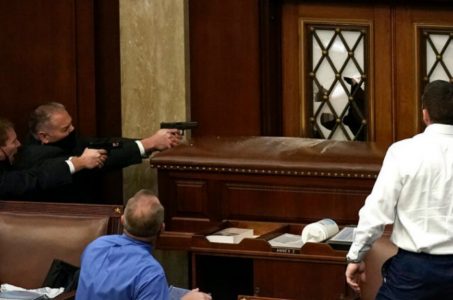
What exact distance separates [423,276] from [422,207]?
0.77ft

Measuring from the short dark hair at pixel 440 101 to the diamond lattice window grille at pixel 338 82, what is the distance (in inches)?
88.0

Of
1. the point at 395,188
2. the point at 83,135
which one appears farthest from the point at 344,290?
the point at 83,135

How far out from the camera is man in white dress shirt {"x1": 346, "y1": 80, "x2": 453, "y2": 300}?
428cm

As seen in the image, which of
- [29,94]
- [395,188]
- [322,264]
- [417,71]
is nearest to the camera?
[395,188]

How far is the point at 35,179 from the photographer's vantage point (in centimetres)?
589

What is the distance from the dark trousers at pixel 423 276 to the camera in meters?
4.30

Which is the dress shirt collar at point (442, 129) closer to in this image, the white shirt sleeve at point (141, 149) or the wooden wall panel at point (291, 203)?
the wooden wall panel at point (291, 203)

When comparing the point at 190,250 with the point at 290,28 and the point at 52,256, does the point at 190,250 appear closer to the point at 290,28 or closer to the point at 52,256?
the point at 52,256

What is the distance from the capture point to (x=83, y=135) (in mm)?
6848

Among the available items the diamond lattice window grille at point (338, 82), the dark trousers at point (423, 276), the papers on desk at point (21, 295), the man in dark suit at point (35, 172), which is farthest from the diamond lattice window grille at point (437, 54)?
the papers on desk at point (21, 295)

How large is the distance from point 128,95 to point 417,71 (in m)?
1.50

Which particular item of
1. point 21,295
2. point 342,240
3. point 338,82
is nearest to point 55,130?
point 21,295

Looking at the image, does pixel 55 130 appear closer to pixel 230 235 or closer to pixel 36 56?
pixel 36 56

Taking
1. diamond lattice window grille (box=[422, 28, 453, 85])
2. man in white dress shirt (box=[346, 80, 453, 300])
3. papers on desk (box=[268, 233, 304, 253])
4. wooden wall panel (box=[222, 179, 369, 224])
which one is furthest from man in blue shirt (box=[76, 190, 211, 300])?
diamond lattice window grille (box=[422, 28, 453, 85])
